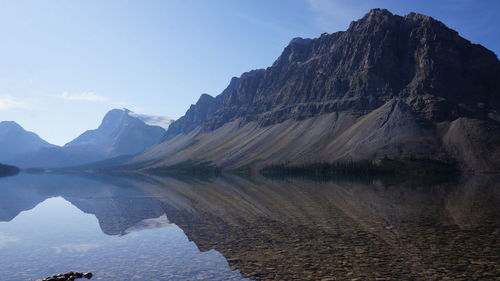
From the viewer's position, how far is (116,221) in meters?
49.6

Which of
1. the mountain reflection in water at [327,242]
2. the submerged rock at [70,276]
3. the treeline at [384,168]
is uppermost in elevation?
the treeline at [384,168]

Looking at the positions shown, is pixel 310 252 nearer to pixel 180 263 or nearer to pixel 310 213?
pixel 180 263

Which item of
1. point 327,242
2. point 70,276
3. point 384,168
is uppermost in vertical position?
point 384,168

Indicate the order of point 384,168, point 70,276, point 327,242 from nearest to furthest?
point 70,276 < point 327,242 < point 384,168

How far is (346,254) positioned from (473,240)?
10.6 metres

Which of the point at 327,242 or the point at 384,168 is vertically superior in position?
the point at 384,168

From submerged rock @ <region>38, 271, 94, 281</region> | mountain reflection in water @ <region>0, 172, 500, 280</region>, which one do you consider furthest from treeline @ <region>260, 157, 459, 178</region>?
submerged rock @ <region>38, 271, 94, 281</region>

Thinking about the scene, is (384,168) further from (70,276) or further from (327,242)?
(70,276)

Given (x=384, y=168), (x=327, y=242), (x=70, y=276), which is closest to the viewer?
(x=70, y=276)

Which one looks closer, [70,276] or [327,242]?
[70,276]

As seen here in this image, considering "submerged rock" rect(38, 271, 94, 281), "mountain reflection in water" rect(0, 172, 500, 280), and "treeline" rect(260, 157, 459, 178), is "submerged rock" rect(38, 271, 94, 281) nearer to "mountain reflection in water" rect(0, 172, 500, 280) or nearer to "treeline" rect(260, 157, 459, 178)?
"mountain reflection in water" rect(0, 172, 500, 280)

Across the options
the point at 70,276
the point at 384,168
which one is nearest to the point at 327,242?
the point at 70,276

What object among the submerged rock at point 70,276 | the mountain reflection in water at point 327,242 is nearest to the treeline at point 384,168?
the mountain reflection in water at point 327,242

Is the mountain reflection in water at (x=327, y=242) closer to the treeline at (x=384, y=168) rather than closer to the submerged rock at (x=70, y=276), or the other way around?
the submerged rock at (x=70, y=276)
